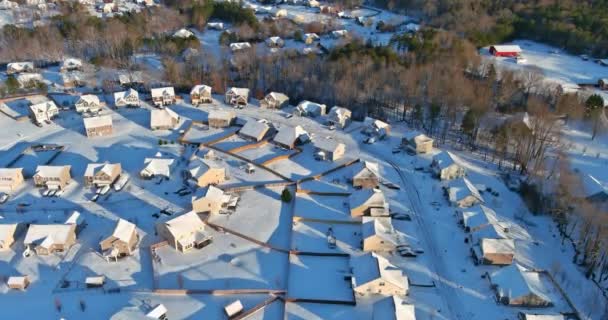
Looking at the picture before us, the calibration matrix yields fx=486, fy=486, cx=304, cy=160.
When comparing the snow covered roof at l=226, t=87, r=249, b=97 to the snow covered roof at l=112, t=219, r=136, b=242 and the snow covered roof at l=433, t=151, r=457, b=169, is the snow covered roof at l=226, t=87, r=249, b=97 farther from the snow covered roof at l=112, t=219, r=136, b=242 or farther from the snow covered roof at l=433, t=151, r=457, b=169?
the snow covered roof at l=112, t=219, r=136, b=242

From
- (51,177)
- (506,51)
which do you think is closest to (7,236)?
(51,177)

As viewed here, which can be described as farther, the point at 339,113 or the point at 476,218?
the point at 339,113

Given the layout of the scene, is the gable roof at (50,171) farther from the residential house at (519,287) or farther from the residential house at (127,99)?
the residential house at (519,287)

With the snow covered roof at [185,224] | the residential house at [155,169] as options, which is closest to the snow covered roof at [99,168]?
the residential house at [155,169]

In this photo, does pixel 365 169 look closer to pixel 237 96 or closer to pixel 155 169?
pixel 155 169

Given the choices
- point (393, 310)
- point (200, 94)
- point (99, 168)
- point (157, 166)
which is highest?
point (200, 94)

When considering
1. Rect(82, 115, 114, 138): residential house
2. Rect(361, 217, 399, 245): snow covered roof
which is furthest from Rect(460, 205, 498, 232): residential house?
Rect(82, 115, 114, 138): residential house

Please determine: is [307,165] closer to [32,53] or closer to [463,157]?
[463,157]
